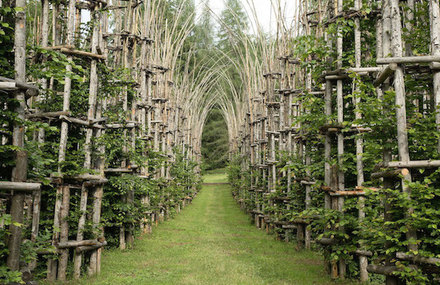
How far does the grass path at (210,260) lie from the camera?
8.98 metres

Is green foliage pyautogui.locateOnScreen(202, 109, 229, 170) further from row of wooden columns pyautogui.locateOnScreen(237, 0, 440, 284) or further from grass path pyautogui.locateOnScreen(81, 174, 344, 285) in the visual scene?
row of wooden columns pyautogui.locateOnScreen(237, 0, 440, 284)

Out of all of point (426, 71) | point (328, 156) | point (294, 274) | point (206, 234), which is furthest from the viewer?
point (206, 234)

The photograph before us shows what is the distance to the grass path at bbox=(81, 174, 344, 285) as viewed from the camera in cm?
898

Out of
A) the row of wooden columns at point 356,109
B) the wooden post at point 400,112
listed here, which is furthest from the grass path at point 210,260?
the wooden post at point 400,112

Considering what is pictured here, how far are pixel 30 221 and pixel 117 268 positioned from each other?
272 centimetres

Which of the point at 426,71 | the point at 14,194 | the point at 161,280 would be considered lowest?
Answer: the point at 161,280

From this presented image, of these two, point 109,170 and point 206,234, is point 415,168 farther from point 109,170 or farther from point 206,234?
point 206,234

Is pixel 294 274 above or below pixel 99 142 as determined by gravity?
below

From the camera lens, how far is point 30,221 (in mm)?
7980

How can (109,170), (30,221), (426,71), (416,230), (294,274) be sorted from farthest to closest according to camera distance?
(109,170) < (294,274) < (30,221) < (426,71) < (416,230)

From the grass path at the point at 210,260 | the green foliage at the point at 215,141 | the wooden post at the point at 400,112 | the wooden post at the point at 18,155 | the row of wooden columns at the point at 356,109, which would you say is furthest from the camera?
the green foliage at the point at 215,141

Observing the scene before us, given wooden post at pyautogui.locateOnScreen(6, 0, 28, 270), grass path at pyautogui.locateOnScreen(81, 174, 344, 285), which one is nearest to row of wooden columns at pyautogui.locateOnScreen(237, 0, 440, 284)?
grass path at pyautogui.locateOnScreen(81, 174, 344, 285)

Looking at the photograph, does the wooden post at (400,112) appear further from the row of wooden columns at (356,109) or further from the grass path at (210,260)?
the grass path at (210,260)

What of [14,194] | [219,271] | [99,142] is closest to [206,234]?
[219,271]
